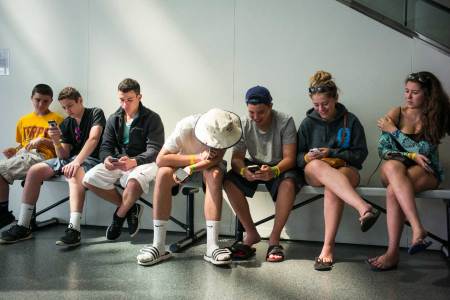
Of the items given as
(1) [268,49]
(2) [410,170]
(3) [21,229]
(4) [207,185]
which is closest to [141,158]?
(4) [207,185]

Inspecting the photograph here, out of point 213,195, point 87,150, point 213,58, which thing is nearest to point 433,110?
point 213,195

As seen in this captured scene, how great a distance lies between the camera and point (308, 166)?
8.81 ft

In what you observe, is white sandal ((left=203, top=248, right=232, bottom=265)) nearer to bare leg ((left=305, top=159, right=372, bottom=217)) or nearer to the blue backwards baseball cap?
bare leg ((left=305, top=159, right=372, bottom=217))

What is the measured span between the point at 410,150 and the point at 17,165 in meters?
2.72

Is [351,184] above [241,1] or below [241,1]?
below

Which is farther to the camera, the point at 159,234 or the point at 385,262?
the point at 159,234

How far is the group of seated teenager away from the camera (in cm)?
251

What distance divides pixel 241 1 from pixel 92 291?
233 cm

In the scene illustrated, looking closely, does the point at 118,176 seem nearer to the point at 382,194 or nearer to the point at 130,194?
the point at 130,194

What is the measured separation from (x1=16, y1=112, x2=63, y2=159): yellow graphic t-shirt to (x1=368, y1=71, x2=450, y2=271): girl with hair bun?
251 cm

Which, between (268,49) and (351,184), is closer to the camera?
(351,184)

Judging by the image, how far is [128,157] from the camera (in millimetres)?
3100

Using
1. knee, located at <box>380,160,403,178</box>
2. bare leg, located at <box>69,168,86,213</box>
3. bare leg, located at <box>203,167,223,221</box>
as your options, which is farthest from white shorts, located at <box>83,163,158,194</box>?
knee, located at <box>380,160,403,178</box>

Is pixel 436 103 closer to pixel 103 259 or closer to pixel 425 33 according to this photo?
pixel 425 33
